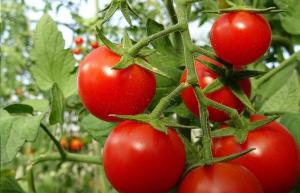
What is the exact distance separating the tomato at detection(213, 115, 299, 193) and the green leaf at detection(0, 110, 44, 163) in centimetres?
28

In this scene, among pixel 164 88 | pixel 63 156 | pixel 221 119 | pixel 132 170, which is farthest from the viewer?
Answer: pixel 63 156

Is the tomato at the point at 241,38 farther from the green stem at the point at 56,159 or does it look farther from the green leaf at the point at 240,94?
the green stem at the point at 56,159

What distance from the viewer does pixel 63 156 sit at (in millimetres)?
965

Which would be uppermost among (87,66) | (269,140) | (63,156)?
(87,66)

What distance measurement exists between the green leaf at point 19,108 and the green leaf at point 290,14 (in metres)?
0.44

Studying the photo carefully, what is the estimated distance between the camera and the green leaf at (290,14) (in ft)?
3.03

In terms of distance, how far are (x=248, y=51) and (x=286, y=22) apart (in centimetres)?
39

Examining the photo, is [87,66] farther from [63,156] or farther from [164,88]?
[63,156]

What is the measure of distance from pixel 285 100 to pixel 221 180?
426mm

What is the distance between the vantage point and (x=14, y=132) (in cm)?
80

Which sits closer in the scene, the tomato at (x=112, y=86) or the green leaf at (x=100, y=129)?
the tomato at (x=112, y=86)

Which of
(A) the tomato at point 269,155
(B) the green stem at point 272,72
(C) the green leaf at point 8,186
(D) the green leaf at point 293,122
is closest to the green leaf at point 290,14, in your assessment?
(B) the green stem at point 272,72

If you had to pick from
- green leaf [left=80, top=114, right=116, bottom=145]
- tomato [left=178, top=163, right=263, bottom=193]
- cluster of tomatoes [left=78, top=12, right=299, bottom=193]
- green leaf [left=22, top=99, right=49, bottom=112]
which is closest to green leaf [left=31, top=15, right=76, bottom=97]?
green leaf [left=22, top=99, right=49, bottom=112]

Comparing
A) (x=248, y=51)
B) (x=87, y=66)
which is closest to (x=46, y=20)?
(x=87, y=66)
